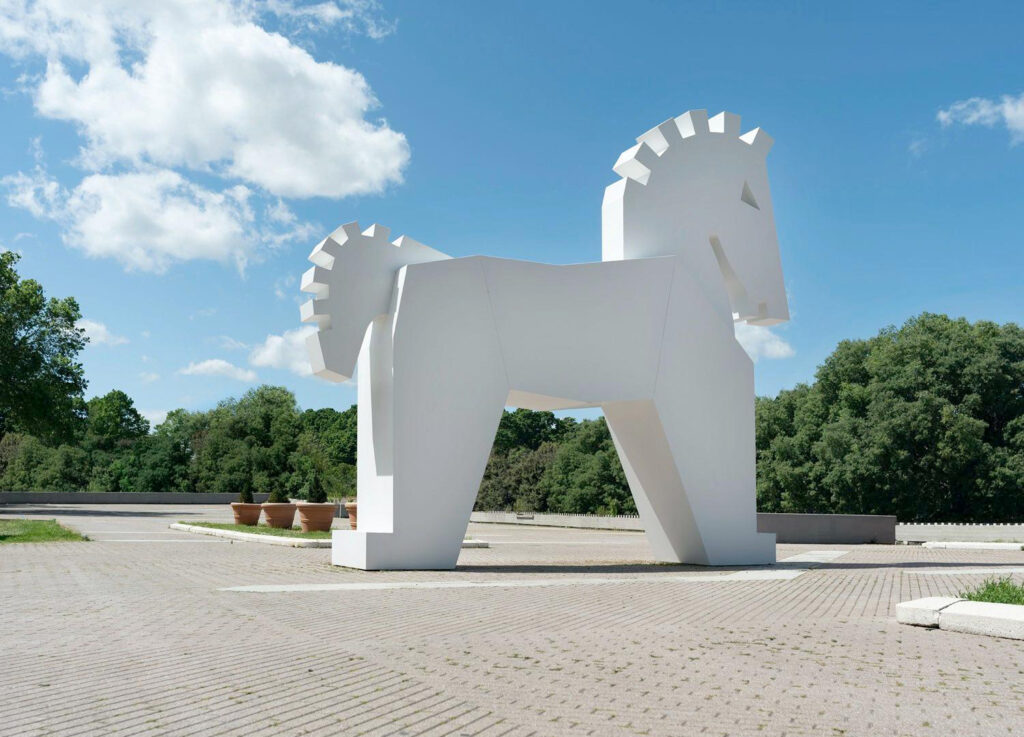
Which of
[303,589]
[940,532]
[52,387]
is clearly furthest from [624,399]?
[52,387]

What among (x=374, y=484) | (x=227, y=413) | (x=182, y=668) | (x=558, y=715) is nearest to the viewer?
(x=558, y=715)

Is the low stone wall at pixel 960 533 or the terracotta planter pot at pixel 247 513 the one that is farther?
the low stone wall at pixel 960 533

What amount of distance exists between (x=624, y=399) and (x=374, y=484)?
437 cm

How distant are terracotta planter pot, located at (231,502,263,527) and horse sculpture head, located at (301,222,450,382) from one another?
14879mm

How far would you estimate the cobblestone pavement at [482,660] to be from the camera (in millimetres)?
4973

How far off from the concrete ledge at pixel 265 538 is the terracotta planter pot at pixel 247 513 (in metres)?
1.47

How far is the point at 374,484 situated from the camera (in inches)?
550

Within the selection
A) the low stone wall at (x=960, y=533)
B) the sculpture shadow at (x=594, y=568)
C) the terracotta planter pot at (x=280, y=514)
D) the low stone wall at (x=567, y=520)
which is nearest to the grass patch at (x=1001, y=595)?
the sculpture shadow at (x=594, y=568)

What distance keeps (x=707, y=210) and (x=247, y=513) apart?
17282mm

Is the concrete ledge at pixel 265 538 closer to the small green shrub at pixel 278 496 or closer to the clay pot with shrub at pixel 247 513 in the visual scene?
the clay pot with shrub at pixel 247 513

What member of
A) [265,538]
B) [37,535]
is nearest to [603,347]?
[265,538]

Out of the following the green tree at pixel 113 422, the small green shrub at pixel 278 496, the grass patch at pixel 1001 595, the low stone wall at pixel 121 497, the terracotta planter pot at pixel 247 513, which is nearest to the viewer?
the grass patch at pixel 1001 595

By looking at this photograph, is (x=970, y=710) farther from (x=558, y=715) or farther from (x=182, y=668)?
(x=182, y=668)

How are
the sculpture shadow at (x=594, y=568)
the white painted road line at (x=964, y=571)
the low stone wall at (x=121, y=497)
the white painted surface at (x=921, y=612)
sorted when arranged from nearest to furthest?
the white painted surface at (x=921, y=612)
the sculpture shadow at (x=594, y=568)
the white painted road line at (x=964, y=571)
the low stone wall at (x=121, y=497)
